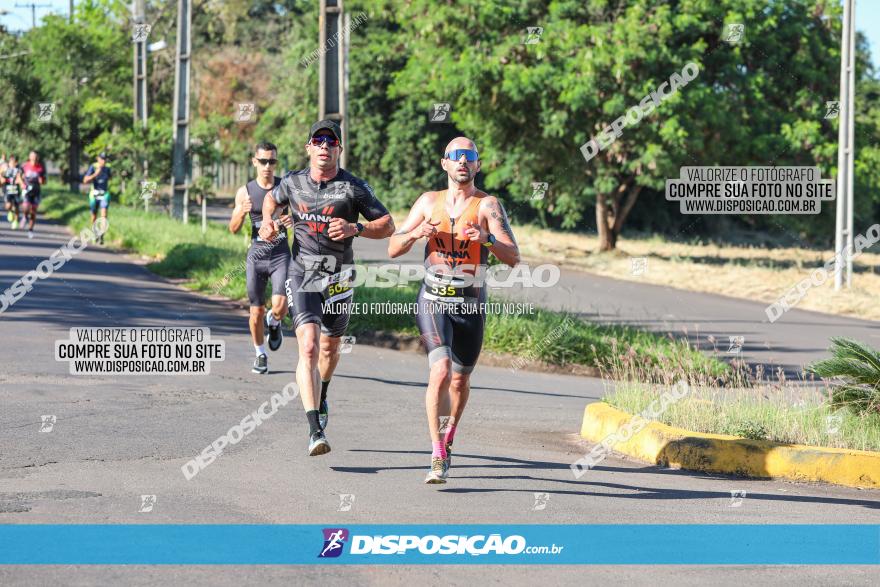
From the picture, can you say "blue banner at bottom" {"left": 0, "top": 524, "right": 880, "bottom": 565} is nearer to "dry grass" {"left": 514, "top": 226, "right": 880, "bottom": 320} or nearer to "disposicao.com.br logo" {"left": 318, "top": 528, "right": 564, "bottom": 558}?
"disposicao.com.br logo" {"left": 318, "top": 528, "right": 564, "bottom": 558}

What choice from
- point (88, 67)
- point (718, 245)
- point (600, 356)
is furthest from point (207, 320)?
point (88, 67)

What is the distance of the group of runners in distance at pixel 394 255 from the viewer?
7.86 m

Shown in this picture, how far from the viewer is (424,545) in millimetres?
6105

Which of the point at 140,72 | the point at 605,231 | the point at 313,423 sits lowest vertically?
the point at 313,423

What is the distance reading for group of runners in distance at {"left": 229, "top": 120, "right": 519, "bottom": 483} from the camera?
25.8 feet

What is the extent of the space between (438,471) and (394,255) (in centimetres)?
140

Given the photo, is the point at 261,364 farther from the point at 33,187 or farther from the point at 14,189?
the point at 14,189

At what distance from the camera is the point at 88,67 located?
55.1 metres

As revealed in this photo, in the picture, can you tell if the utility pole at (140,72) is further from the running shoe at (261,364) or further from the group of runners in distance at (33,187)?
the running shoe at (261,364)

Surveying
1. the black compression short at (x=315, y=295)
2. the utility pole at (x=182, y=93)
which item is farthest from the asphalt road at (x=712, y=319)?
the utility pole at (x=182, y=93)

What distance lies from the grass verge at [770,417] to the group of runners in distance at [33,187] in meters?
19.4

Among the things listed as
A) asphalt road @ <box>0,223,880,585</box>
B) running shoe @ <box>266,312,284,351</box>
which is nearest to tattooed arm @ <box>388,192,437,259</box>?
asphalt road @ <box>0,223,880,585</box>

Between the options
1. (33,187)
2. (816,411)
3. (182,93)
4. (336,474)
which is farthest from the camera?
(182,93)

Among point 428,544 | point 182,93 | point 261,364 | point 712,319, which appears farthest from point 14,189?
point 428,544
